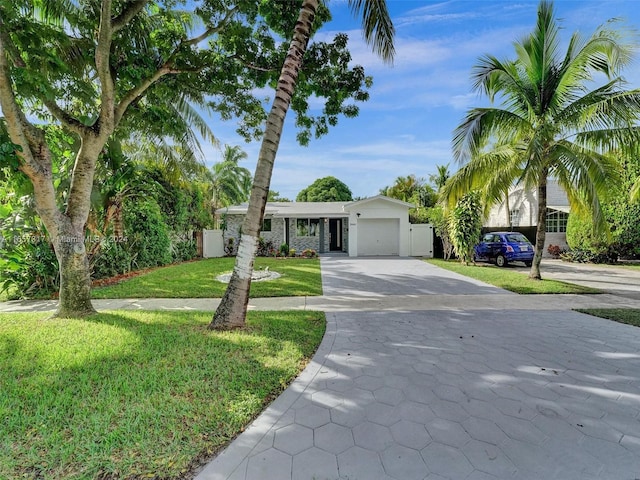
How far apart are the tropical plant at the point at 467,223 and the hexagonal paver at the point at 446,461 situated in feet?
48.4

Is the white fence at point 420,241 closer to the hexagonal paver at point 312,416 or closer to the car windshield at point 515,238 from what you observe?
the car windshield at point 515,238

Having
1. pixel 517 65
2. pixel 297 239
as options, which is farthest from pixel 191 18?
pixel 297 239

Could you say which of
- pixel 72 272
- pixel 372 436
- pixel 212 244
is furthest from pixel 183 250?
pixel 372 436

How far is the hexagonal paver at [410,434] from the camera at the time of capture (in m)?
2.65

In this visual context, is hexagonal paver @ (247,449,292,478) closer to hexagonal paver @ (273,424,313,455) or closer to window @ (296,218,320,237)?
hexagonal paver @ (273,424,313,455)

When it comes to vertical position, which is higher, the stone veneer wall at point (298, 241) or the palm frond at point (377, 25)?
the palm frond at point (377, 25)

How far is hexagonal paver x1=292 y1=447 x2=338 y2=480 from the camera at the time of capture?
2.28 meters

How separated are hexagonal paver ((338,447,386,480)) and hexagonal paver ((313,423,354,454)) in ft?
0.25

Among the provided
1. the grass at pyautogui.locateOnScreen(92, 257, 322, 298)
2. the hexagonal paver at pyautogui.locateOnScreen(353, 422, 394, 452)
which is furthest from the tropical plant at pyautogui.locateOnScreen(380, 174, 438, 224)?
the hexagonal paver at pyautogui.locateOnScreen(353, 422, 394, 452)

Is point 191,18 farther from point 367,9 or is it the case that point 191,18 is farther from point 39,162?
point 39,162

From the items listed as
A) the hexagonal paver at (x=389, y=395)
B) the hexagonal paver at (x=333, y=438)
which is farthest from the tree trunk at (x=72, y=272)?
the hexagonal paver at (x=389, y=395)

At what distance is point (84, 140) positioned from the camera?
632cm

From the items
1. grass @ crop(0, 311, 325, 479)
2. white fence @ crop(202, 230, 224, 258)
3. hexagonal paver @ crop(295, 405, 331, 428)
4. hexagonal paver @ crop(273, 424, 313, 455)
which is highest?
white fence @ crop(202, 230, 224, 258)

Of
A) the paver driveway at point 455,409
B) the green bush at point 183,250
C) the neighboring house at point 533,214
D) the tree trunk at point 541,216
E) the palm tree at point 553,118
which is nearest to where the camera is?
the paver driveway at point 455,409
